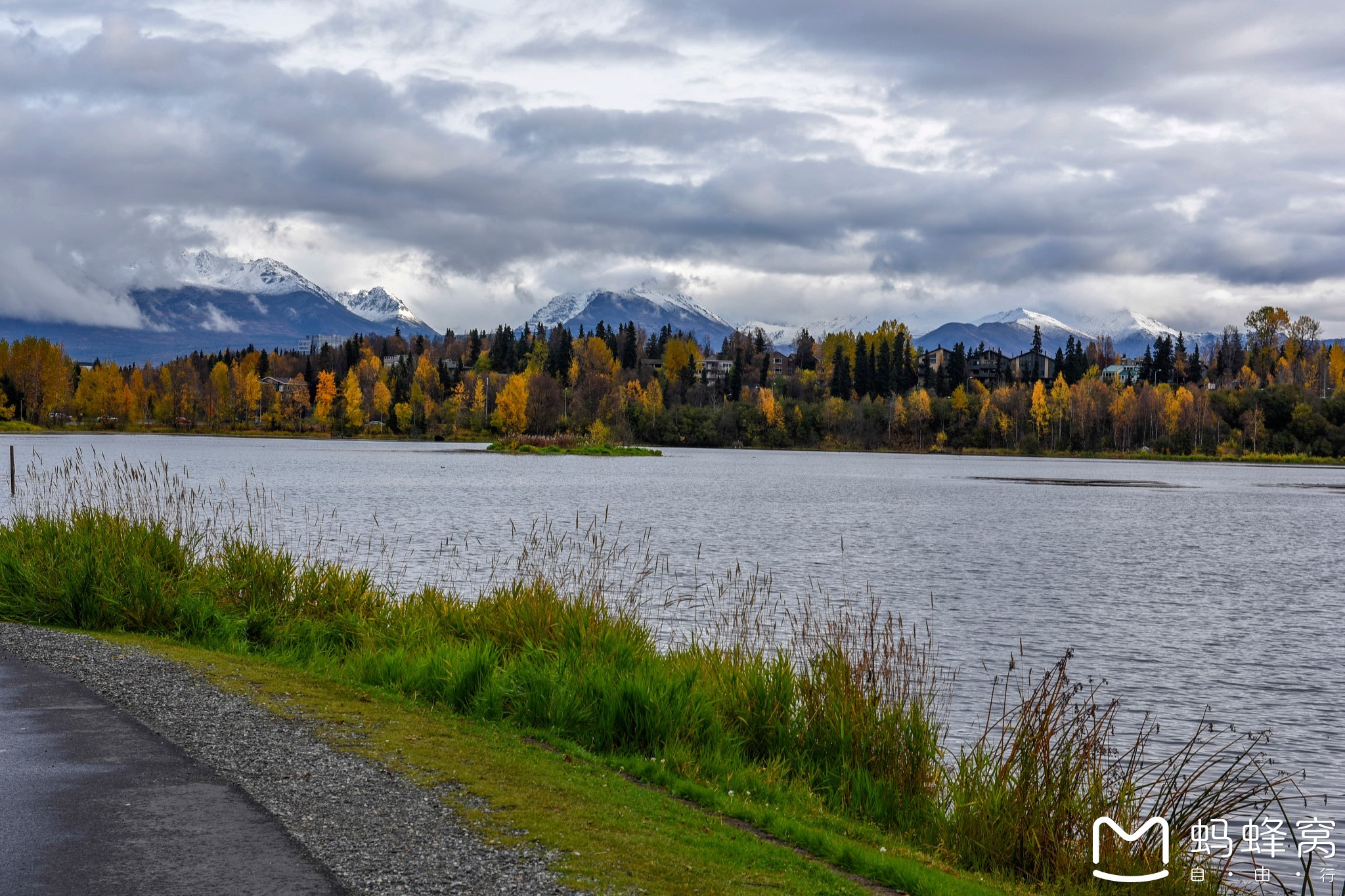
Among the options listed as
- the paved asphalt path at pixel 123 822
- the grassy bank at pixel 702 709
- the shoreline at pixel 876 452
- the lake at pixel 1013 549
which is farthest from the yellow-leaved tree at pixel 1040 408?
the paved asphalt path at pixel 123 822

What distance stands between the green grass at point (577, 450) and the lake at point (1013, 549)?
143 feet

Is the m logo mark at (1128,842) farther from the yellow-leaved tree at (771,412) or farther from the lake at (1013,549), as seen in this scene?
the yellow-leaved tree at (771,412)

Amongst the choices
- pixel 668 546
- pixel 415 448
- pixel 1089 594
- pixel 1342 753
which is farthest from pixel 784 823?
pixel 415 448

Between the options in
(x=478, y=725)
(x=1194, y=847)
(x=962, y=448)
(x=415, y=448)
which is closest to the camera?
(x=1194, y=847)

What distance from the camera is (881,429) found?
7687 inches

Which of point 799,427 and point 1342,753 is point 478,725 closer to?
point 1342,753

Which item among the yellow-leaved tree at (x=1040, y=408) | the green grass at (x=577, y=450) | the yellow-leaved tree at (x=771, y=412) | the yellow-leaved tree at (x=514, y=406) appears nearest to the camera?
the green grass at (x=577, y=450)

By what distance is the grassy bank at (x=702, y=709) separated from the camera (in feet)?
32.5

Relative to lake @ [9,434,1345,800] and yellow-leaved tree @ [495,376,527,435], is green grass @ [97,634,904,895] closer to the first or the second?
lake @ [9,434,1345,800]

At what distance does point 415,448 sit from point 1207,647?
138m

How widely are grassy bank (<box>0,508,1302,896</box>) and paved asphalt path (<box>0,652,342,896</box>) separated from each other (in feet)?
6.85

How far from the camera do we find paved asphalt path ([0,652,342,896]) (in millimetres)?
6535

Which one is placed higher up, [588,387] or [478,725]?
[588,387]

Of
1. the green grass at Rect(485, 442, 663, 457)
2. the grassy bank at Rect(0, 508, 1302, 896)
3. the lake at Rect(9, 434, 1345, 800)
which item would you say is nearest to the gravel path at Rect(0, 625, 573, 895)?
the grassy bank at Rect(0, 508, 1302, 896)
